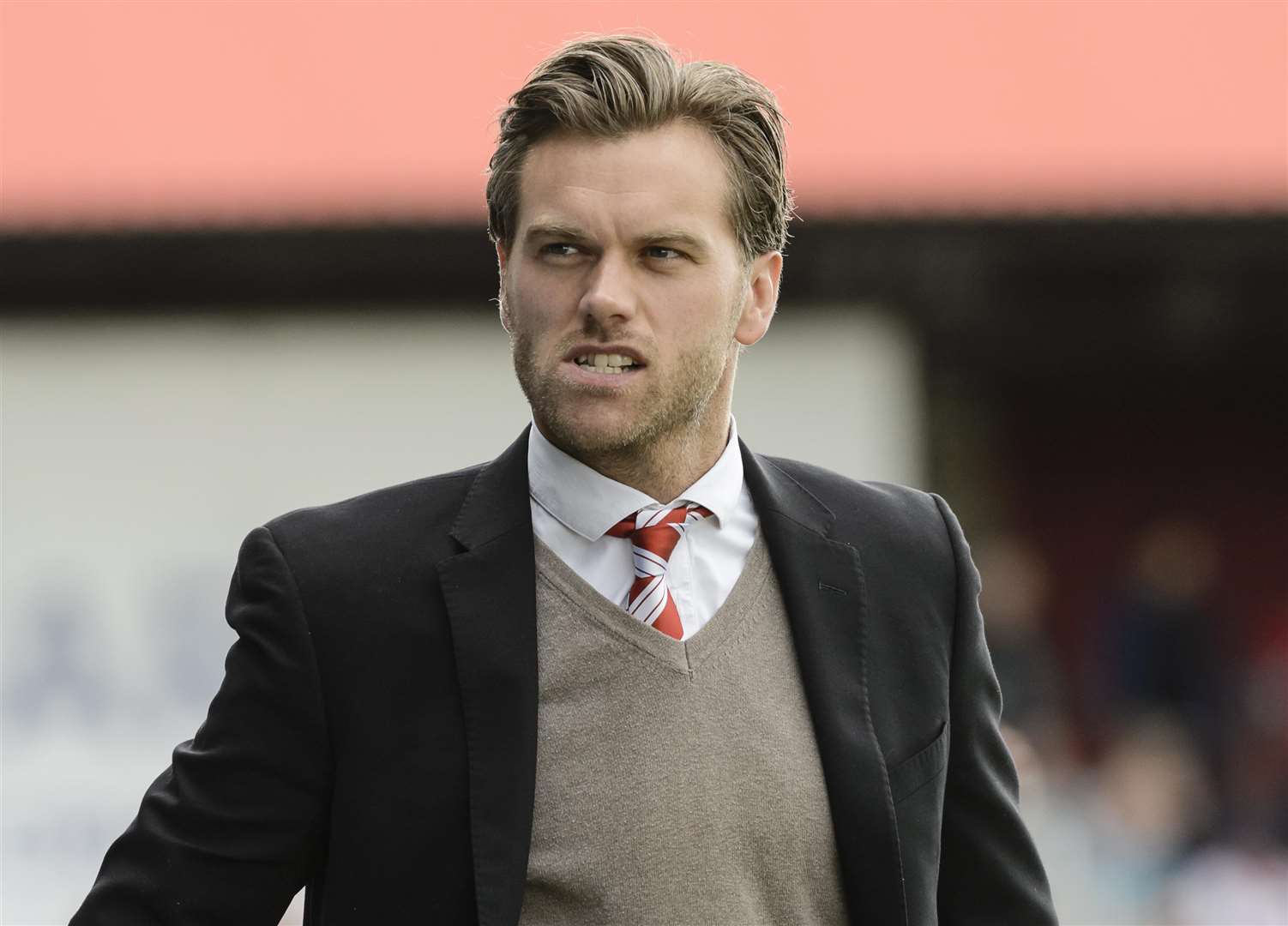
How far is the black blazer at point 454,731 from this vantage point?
76.9 inches

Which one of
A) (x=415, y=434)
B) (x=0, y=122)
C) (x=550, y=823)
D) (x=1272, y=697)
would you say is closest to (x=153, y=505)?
(x=415, y=434)

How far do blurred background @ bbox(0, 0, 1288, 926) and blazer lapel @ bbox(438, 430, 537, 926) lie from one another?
13.1 ft

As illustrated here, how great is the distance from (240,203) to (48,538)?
1.48m

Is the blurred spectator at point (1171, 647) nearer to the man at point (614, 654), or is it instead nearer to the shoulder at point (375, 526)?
the man at point (614, 654)

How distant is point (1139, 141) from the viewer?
20.5ft

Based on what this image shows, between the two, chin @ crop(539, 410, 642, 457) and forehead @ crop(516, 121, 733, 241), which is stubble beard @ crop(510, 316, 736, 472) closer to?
chin @ crop(539, 410, 642, 457)

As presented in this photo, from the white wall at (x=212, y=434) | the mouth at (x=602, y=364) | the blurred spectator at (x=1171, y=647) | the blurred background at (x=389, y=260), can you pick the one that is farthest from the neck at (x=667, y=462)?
the blurred spectator at (x=1171, y=647)

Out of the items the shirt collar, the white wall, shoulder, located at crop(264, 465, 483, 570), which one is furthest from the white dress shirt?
the white wall

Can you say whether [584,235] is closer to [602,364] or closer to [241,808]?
[602,364]

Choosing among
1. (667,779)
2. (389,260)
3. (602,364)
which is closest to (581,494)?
(602,364)

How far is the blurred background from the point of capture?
612cm

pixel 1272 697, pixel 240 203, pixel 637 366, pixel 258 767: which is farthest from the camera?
pixel 1272 697

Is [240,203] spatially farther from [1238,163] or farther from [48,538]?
[1238,163]

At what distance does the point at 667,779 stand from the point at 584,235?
0.66 metres
